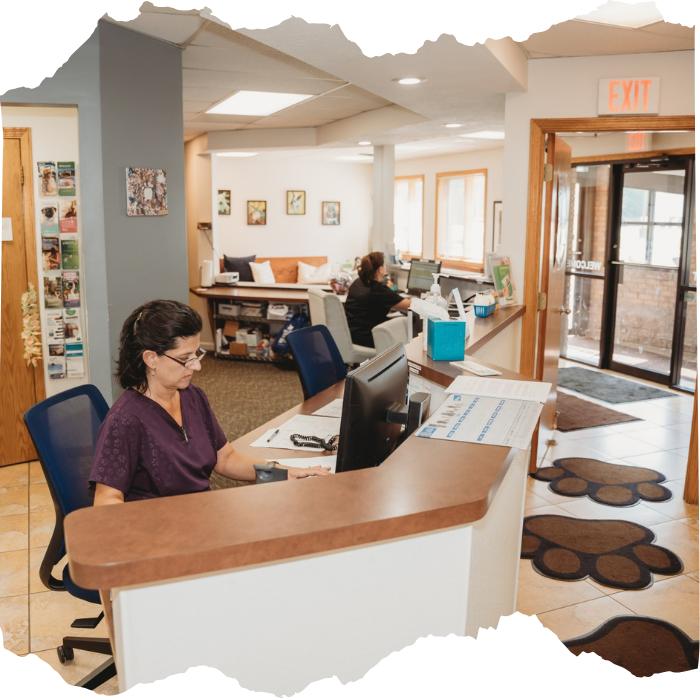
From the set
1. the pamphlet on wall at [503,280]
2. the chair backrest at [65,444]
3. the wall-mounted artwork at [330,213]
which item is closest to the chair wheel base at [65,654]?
the chair backrest at [65,444]

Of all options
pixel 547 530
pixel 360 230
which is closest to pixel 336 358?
pixel 547 530

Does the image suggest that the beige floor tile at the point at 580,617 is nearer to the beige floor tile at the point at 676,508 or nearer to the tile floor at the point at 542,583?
the tile floor at the point at 542,583

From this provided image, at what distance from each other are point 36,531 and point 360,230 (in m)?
9.33

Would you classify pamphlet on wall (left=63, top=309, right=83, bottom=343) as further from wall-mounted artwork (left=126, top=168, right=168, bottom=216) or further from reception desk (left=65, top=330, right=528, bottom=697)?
reception desk (left=65, top=330, right=528, bottom=697)

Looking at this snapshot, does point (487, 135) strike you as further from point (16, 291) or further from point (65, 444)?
point (65, 444)

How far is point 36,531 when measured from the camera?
11.5ft

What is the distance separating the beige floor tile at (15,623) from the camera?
2.61m

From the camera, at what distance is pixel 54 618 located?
9.16ft

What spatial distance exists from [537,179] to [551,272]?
2.13 feet

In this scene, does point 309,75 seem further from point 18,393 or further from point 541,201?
point 18,393

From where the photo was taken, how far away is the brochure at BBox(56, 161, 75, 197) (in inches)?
165

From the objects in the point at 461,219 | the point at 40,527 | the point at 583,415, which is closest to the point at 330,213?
A: the point at 461,219

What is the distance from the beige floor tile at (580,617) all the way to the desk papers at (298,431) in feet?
3.68

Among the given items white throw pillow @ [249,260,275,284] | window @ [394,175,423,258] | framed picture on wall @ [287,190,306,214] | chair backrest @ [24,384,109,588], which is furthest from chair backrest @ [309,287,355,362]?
framed picture on wall @ [287,190,306,214]
